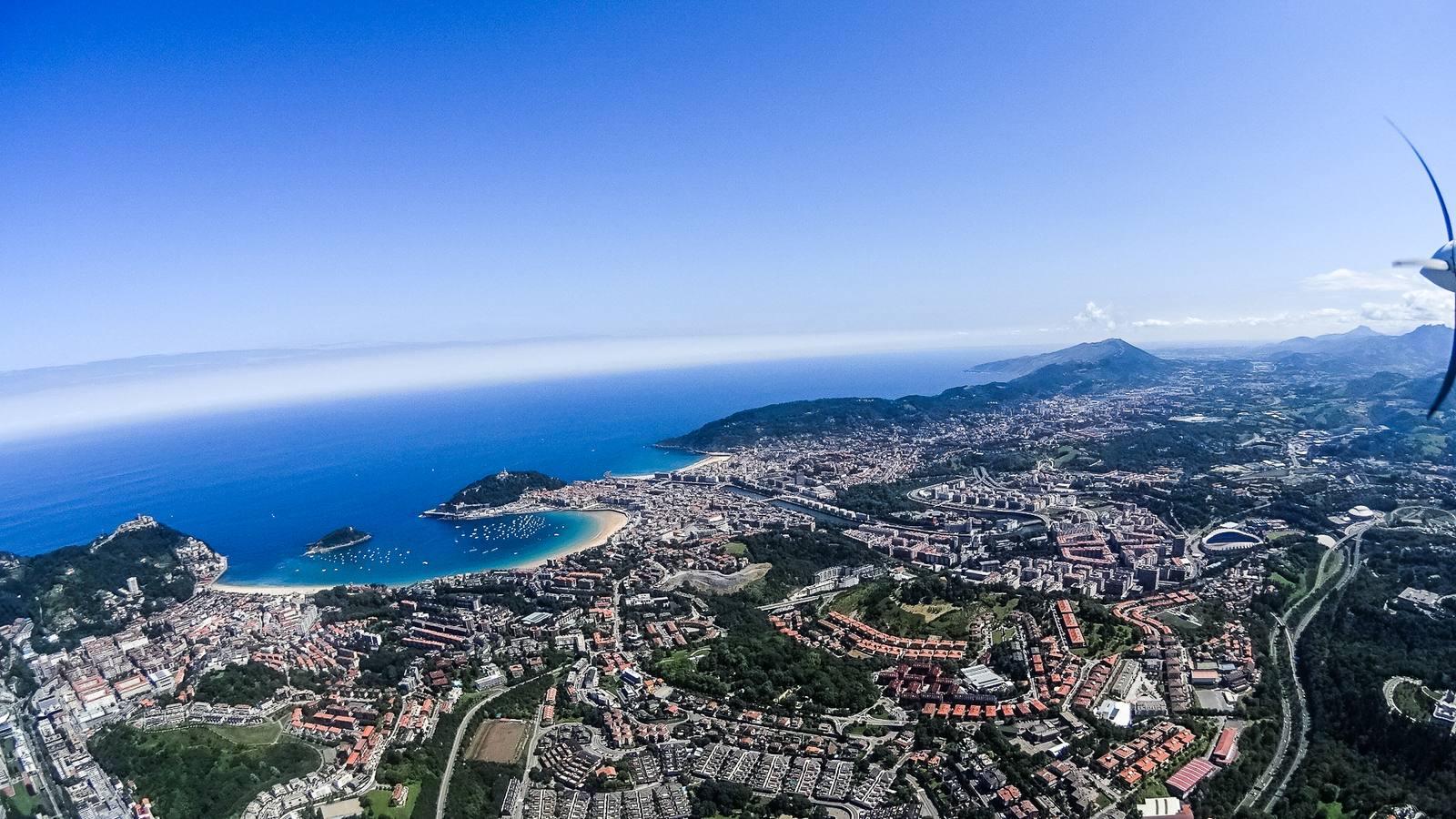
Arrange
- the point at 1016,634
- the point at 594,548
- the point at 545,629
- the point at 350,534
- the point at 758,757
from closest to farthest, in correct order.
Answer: the point at 758,757
the point at 1016,634
the point at 545,629
the point at 594,548
the point at 350,534

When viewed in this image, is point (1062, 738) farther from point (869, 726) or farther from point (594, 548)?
point (594, 548)

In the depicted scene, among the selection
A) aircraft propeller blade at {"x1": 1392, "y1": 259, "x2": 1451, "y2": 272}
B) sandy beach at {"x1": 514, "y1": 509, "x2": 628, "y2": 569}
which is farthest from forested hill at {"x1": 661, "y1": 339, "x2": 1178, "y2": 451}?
aircraft propeller blade at {"x1": 1392, "y1": 259, "x2": 1451, "y2": 272}

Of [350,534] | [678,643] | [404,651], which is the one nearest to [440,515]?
[350,534]

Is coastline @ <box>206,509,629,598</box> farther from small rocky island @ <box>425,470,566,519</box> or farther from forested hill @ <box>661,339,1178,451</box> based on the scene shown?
forested hill @ <box>661,339,1178,451</box>

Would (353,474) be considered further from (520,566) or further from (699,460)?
(520,566)

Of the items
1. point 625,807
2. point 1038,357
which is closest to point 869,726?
point 625,807

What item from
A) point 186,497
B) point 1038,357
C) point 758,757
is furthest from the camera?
point 1038,357

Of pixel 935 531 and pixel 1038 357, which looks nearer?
pixel 935 531
